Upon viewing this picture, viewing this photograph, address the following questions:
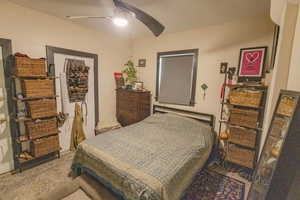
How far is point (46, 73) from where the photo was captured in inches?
89.4

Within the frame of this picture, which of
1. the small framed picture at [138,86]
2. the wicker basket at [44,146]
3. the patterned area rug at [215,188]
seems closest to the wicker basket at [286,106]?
the patterned area rug at [215,188]

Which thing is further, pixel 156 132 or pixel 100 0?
pixel 156 132

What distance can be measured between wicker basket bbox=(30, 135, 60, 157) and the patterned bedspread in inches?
29.4

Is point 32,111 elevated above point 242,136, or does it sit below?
above

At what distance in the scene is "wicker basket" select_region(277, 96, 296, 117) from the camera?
0.89m

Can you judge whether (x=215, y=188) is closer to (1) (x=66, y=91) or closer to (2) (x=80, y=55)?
(1) (x=66, y=91)

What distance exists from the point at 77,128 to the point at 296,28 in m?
3.46

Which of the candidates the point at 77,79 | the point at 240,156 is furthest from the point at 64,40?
the point at 240,156

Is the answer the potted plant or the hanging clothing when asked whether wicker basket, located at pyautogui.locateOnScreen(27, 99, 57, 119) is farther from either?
the potted plant

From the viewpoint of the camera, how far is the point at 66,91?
2764 mm

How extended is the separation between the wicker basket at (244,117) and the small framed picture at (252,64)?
0.56 metres

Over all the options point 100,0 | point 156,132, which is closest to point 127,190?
point 156,132

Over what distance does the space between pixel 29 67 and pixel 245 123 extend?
130 inches

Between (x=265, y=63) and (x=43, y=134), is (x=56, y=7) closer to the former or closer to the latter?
(x=43, y=134)
